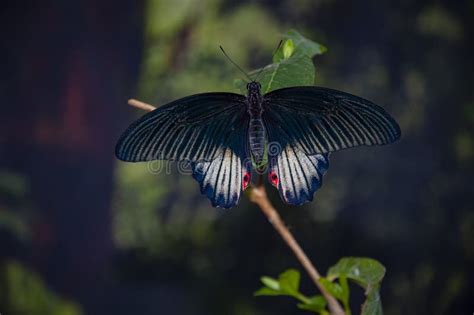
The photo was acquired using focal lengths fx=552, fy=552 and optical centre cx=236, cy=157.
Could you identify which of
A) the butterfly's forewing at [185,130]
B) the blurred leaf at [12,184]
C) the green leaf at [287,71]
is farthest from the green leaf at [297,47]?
the blurred leaf at [12,184]

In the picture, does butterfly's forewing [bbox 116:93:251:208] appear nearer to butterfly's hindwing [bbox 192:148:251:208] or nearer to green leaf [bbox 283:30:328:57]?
butterfly's hindwing [bbox 192:148:251:208]

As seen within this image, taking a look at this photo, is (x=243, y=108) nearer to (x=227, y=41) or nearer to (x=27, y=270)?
(x=227, y=41)

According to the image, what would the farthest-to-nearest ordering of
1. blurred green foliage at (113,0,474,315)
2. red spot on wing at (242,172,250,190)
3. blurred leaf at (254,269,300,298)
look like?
blurred green foliage at (113,0,474,315) → blurred leaf at (254,269,300,298) → red spot on wing at (242,172,250,190)

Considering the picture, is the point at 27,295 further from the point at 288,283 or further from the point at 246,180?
the point at 246,180

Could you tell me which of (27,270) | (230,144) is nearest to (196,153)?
(230,144)

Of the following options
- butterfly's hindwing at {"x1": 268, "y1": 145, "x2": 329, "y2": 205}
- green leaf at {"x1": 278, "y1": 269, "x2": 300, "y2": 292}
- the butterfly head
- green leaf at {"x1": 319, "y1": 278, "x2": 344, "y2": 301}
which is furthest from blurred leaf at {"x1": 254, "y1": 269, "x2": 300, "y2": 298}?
the butterfly head

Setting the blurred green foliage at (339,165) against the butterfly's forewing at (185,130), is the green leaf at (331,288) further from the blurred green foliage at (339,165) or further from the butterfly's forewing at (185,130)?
the blurred green foliage at (339,165)
